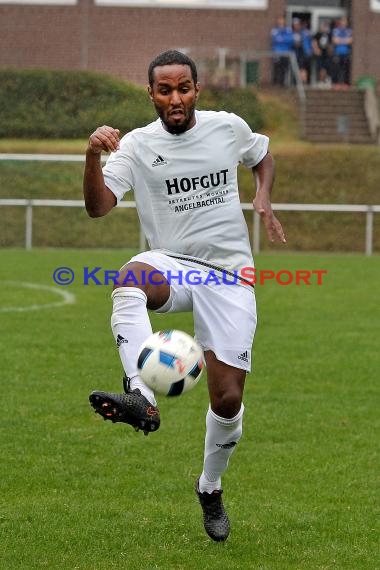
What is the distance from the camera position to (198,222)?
621 cm

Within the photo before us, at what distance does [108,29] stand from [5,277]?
1871 centimetres

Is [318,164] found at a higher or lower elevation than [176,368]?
lower

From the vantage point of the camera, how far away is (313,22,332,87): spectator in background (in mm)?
35375

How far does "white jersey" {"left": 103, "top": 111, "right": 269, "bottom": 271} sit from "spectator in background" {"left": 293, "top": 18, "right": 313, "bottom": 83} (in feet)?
95.0

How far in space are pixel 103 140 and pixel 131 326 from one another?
0.87 meters

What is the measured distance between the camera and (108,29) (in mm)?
35594

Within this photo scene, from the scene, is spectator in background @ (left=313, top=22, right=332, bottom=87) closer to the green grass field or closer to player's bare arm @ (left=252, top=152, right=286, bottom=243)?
the green grass field

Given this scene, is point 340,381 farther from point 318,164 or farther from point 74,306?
point 318,164

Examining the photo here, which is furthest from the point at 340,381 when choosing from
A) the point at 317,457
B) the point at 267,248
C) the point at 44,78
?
the point at 44,78

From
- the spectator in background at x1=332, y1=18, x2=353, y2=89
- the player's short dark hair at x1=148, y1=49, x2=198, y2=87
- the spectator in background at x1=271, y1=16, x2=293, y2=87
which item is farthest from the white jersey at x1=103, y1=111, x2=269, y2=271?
the spectator in background at x1=332, y1=18, x2=353, y2=89

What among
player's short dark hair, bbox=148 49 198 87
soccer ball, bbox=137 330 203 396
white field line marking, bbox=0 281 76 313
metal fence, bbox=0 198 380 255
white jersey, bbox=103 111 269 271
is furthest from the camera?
metal fence, bbox=0 198 380 255

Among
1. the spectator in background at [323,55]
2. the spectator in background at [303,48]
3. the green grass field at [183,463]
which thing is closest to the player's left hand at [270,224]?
the green grass field at [183,463]

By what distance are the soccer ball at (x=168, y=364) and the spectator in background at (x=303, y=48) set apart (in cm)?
3001

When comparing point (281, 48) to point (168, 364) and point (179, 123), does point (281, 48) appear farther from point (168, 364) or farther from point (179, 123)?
point (168, 364)
